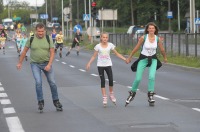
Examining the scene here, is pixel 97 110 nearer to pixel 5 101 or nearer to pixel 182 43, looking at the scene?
pixel 5 101

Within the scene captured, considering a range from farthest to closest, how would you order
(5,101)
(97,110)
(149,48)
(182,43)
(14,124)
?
1. (182,43)
2. (5,101)
3. (149,48)
4. (97,110)
5. (14,124)

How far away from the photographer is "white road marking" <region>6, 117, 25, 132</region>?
8526 millimetres

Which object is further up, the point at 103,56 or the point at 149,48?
the point at 149,48

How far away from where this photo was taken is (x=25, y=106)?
11414 millimetres

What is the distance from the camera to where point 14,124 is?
9031mm

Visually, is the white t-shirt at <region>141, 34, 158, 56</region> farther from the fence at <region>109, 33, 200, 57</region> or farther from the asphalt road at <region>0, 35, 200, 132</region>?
the fence at <region>109, 33, 200, 57</region>

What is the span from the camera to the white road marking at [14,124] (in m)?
8.53

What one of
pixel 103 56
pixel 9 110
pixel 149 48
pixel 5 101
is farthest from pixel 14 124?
pixel 149 48

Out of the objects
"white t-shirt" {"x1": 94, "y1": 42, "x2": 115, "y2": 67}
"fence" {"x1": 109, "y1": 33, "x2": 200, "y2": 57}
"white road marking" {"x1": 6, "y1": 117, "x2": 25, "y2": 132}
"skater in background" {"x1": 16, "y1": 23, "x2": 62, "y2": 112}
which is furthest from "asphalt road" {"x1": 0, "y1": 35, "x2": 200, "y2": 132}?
"fence" {"x1": 109, "y1": 33, "x2": 200, "y2": 57}

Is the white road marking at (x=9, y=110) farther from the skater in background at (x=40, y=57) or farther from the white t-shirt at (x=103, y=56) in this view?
the white t-shirt at (x=103, y=56)

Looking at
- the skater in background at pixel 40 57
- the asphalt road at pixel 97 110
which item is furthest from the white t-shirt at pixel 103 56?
the skater in background at pixel 40 57

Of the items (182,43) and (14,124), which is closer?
(14,124)

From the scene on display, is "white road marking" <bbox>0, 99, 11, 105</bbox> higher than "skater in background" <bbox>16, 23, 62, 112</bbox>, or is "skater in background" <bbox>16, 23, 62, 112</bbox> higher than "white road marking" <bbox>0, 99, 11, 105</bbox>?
"skater in background" <bbox>16, 23, 62, 112</bbox>

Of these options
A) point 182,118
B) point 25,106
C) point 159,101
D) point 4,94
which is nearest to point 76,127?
point 182,118
